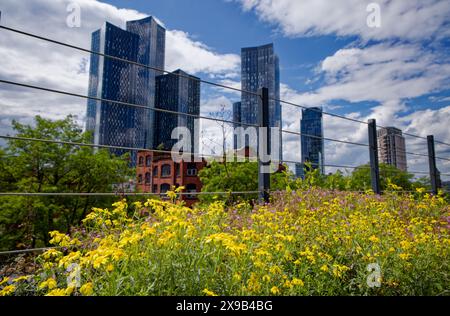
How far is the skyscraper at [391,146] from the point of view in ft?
17.7

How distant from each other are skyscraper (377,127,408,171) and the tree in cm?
1285

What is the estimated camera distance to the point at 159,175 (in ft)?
172

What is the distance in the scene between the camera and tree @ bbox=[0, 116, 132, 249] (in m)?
15.6

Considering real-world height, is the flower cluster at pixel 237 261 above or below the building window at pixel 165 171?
below

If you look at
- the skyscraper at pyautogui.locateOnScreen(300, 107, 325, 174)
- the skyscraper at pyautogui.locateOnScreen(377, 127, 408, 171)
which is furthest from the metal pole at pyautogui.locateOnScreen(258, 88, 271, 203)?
the skyscraper at pyautogui.locateOnScreen(377, 127, 408, 171)

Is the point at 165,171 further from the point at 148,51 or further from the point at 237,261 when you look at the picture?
the point at 237,261

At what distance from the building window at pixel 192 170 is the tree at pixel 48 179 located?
2857 centimetres

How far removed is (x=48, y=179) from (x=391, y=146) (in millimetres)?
19038

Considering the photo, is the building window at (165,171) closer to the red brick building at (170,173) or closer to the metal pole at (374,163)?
the red brick building at (170,173)

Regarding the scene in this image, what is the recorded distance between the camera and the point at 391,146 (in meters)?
5.87

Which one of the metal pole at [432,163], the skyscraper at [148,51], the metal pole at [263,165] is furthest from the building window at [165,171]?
the metal pole at [263,165]

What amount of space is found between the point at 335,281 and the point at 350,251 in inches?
15.0
